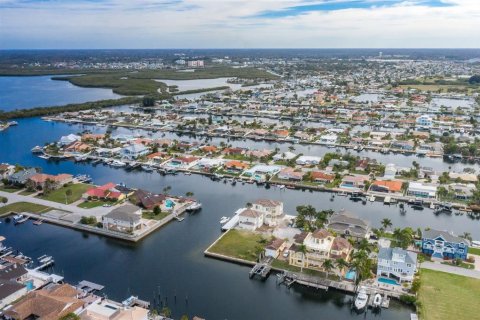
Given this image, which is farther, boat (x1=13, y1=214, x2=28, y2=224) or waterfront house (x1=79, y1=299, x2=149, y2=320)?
boat (x1=13, y1=214, x2=28, y2=224)

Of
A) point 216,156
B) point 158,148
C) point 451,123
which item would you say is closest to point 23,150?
point 158,148

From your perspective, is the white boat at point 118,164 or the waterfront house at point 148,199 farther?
the white boat at point 118,164

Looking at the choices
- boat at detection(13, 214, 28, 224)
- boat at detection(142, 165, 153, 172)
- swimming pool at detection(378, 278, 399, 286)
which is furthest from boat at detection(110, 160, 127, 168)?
swimming pool at detection(378, 278, 399, 286)

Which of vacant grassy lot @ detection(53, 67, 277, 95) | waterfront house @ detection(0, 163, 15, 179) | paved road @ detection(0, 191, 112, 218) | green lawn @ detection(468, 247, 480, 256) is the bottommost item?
green lawn @ detection(468, 247, 480, 256)

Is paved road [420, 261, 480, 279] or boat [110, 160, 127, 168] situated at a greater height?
boat [110, 160, 127, 168]

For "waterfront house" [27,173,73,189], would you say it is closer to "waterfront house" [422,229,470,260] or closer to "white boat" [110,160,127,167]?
"white boat" [110,160,127,167]

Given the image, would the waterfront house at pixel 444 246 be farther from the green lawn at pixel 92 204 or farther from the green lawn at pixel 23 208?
the green lawn at pixel 23 208

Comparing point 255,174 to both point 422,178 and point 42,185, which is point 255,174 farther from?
point 42,185

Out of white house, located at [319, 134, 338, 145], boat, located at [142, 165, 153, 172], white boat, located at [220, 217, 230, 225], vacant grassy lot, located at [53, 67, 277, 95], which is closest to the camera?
white boat, located at [220, 217, 230, 225]

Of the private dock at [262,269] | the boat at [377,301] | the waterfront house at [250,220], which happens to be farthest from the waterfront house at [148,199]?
the boat at [377,301]
